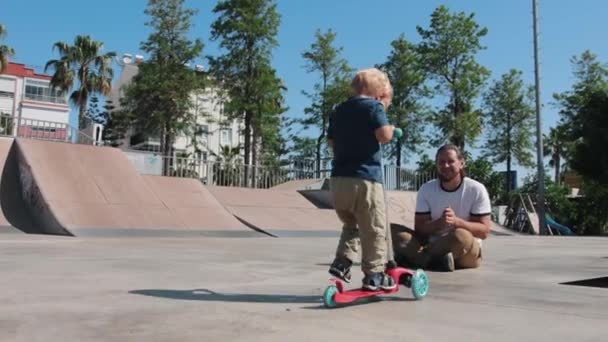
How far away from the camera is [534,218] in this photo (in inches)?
953

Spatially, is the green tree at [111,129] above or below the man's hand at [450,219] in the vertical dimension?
above

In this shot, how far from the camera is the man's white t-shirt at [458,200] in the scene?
456cm

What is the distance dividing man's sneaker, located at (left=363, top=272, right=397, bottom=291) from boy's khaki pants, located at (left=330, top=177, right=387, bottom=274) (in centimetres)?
3

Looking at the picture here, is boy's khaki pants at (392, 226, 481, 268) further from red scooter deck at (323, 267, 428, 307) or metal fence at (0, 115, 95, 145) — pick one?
metal fence at (0, 115, 95, 145)

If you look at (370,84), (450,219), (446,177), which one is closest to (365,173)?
(370,84)

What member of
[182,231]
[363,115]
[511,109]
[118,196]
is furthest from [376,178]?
[511,109]

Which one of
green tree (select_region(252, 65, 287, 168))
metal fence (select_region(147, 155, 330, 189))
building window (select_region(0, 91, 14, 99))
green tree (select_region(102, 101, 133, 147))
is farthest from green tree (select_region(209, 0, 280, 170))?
building window (select_region(0, 91, 14, 99))

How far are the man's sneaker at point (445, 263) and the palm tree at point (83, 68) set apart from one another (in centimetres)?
3834

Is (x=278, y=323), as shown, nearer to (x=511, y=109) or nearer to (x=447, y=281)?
(x=447, y=281)

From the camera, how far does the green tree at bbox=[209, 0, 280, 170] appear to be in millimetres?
25922

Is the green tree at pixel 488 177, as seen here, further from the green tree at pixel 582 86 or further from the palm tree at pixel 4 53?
the palm tree at pixel 4 53

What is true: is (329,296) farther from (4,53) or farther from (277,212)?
(4,53)

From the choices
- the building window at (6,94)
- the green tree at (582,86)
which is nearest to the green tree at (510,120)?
the green tree at (582,86)

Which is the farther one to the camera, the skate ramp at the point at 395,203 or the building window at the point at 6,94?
the building window at the point at 6,94
